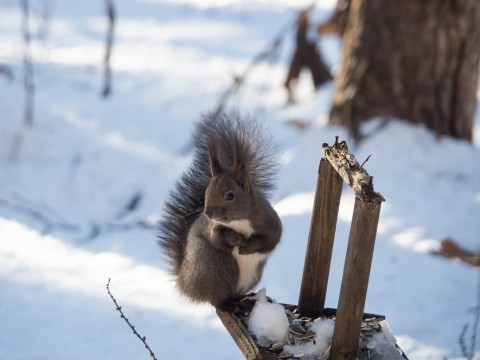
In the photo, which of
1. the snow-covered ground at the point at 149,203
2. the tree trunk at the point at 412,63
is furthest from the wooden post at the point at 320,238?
the tree trunk at the point at 412,63

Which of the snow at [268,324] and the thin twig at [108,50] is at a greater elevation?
the thin twig at [108,50]

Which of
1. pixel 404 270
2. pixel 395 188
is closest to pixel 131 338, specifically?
pixel 404 270

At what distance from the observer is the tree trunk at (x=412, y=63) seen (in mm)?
4191

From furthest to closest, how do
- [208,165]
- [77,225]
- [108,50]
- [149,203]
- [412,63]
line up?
[108,50] < [149,203] < [412,63] < [77,225] < [208,165]

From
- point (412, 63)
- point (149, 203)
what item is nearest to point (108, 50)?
point (149, 203)

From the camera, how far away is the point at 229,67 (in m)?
7.15

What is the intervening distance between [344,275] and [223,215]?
14.0 inches

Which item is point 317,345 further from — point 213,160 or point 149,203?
point 149,203

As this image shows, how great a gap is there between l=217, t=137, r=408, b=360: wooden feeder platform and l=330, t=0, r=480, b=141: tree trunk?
2438mm

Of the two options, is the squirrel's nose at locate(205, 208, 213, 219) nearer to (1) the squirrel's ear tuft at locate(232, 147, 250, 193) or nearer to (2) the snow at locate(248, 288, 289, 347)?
(1) the squirrel's ear tuft at locate(232, 147, 250, 193)

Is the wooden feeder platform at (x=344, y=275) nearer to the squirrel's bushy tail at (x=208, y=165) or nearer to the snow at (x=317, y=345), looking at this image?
the snow at (x=317, y=345)

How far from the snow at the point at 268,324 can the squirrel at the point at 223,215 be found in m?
0.14

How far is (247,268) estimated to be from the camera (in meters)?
1.98

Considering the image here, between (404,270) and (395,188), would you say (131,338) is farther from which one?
(395,188)
